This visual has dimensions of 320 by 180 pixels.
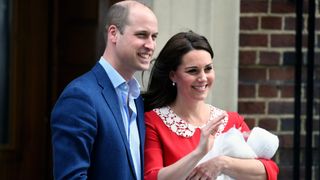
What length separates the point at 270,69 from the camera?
429 centimetres

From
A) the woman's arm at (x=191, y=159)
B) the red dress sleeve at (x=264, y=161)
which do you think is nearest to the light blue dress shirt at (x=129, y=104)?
the woman's arm at (x=191, y=159)

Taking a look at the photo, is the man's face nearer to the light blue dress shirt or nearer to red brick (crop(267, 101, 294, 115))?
the light blue dress shirt

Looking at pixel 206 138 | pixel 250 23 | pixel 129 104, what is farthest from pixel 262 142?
pixel 250 23

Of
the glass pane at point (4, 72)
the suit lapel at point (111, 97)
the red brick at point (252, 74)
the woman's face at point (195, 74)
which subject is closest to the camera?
the suit lapel at point (111, 97)

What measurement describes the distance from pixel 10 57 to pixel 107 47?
9.58 ft

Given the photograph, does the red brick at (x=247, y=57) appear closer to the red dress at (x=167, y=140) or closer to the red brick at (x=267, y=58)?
the red brick at (x=267, y=58)

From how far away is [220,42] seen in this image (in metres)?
4.22

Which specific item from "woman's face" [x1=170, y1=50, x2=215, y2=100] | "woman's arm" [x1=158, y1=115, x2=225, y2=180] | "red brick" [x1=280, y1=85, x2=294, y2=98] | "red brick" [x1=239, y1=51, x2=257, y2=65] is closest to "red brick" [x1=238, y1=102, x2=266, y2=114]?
"red brick" [x1=280, y1=85, x2=294, y2=98]

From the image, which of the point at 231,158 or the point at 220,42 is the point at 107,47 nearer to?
the point at 231,158

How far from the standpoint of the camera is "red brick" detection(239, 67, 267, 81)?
14.0 ft

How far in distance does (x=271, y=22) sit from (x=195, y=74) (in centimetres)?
136

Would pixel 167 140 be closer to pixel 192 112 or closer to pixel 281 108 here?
pixel 192 112

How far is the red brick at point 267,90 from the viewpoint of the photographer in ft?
14.0

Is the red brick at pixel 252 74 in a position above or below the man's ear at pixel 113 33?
below
